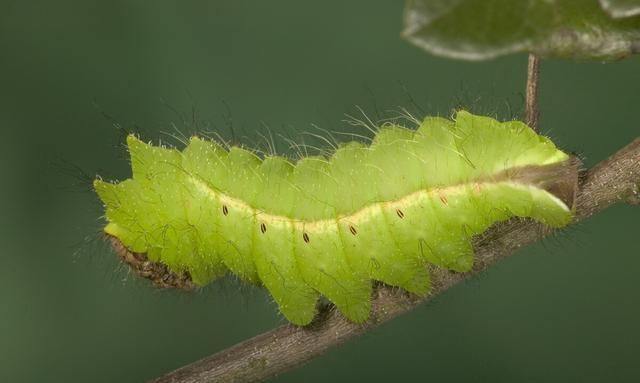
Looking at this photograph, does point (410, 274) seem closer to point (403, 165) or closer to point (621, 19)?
point (403, 165)

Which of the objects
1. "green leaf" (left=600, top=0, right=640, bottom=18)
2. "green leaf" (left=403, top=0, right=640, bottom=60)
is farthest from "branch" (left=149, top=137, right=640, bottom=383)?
"green leaf" (left=600, top=0, right=640, bottom=18)

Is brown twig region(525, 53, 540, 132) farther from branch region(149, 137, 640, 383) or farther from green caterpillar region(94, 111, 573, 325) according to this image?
branch region(149, 137, 640, 383)

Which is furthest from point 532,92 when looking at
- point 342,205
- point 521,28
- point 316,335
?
point 316,335

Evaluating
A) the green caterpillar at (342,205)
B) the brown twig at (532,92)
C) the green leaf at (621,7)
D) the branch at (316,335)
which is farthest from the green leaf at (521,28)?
the branch at (316,335)

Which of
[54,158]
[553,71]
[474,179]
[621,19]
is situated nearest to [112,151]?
[54,158]

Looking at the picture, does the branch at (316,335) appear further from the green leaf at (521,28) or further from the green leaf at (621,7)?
the green leaf at (621,7)
